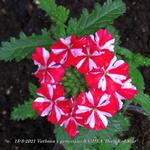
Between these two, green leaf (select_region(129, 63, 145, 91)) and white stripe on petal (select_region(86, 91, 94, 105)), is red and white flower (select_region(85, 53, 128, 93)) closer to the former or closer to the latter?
white stripe on petal (select_region(86, 91, 94, 105))

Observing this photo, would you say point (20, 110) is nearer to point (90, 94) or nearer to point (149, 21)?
point (90, 94)

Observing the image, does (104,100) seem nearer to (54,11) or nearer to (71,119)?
(71,119)

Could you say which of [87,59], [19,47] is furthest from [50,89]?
[19,47]

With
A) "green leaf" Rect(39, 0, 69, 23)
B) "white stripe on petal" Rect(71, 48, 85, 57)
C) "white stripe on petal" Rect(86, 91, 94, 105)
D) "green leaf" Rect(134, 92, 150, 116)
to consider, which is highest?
"green leaf" Rect(39, 0, 69, 23)

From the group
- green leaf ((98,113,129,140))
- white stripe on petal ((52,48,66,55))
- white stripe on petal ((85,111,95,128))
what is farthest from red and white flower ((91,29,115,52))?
green leaf ((98,113,129,140))

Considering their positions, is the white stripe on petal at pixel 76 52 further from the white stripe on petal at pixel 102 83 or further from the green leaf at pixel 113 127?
the green leaf at pixel 113 127

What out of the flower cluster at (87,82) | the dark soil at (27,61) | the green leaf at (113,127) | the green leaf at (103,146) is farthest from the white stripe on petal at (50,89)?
the dark soil at (27,61)
